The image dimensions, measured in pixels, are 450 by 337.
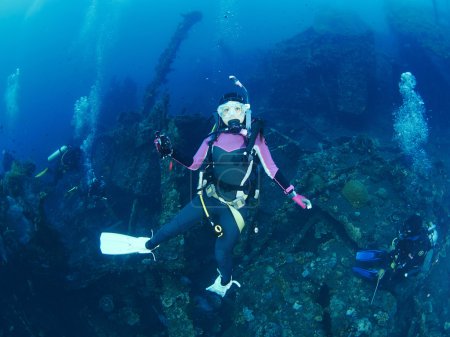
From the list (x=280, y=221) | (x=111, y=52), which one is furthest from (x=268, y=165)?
(x=111, y=52)

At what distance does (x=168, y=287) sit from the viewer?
5613mm

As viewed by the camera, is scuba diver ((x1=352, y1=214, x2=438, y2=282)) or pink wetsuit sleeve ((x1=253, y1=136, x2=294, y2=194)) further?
scuba diver ((x1=352, y1=214, x2=438, y2=282))

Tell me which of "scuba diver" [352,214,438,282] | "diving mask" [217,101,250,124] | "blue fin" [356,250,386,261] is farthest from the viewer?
"blue fin" [356,250,386,261]

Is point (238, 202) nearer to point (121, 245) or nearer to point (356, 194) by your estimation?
point (121, 245)

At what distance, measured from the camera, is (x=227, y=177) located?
466 cm

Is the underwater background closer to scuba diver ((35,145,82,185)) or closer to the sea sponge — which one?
the sea sponge

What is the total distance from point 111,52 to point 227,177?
76367 mm

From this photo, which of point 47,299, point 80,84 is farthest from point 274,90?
point 80,84

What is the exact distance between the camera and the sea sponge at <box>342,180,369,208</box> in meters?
7.24

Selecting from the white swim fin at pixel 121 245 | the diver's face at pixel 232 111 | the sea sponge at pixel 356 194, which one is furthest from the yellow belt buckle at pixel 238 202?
the sea sponge at pixel 356 194

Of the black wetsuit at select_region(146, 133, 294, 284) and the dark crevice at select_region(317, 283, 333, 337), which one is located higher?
the black wetsuit at select_region(146, 133, 294, 284)

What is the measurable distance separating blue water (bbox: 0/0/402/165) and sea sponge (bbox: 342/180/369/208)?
58.6 ft

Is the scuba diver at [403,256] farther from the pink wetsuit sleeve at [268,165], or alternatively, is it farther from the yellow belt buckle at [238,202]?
the yellow belt buckle at [238,202]

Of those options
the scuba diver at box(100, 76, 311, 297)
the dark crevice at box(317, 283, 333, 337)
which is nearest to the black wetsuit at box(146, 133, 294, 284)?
the scuba diver at box(100, 76, 311, 297)
